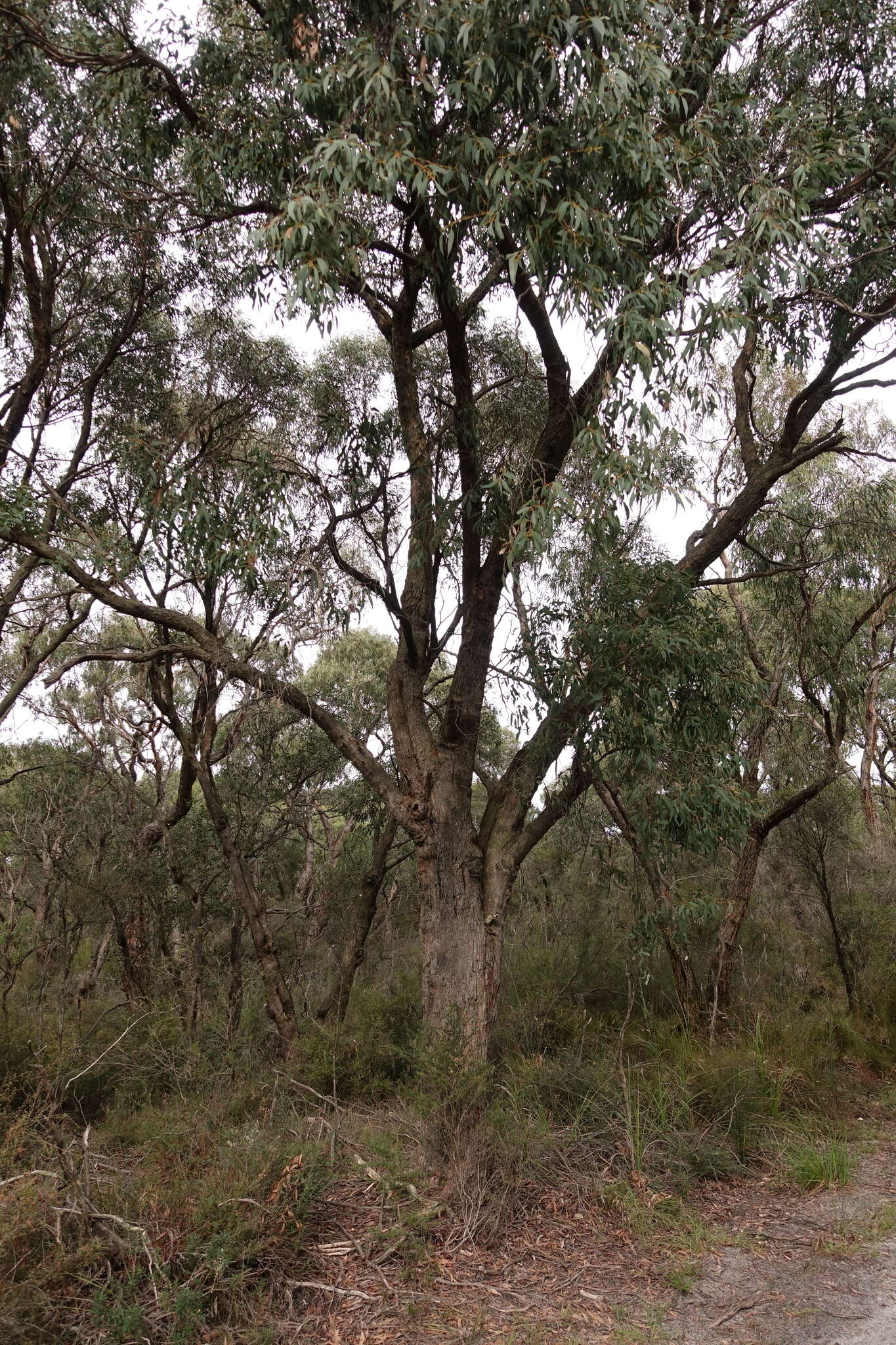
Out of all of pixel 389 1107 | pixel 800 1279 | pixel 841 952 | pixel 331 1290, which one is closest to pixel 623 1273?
pixel 800 1279

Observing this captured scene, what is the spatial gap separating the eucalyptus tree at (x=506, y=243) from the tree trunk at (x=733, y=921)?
3116 millimetres

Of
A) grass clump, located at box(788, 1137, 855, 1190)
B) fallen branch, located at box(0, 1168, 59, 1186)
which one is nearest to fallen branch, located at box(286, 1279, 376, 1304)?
fallen branch, located at box(0, 1168, 59, 1186)

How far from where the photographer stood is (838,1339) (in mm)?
3623

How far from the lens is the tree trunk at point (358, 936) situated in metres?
9.73

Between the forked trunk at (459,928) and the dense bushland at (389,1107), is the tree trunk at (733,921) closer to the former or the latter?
the dense bushland at (389,1107)

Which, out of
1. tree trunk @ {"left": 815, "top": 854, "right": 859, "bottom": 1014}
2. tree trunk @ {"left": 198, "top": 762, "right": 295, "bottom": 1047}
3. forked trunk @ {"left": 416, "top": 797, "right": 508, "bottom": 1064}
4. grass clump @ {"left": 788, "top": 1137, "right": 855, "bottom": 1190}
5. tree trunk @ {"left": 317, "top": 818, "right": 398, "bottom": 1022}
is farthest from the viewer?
tree trunk @ {"left": 317, "top": 818, "right": 398, "bottom": 1022}

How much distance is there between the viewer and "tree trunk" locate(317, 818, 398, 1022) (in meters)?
9.73

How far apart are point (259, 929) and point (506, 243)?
6.46 meters

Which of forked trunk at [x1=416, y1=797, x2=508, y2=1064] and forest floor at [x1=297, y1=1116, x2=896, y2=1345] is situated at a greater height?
forked trunk at [x1=416, y1=797, x2=508, y2=1064]

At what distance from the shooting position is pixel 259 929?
28.1 feet

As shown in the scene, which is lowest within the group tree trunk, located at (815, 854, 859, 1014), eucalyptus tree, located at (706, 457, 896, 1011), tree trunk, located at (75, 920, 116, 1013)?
tree trunk, located at (75, 920, 116, 1013)

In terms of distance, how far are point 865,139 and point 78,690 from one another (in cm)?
1130

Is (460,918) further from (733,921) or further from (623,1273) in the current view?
(733,921)

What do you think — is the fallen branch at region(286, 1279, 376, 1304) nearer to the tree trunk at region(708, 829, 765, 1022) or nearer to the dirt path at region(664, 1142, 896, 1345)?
the dirt path at region(664, 1142, 896, 1345)
